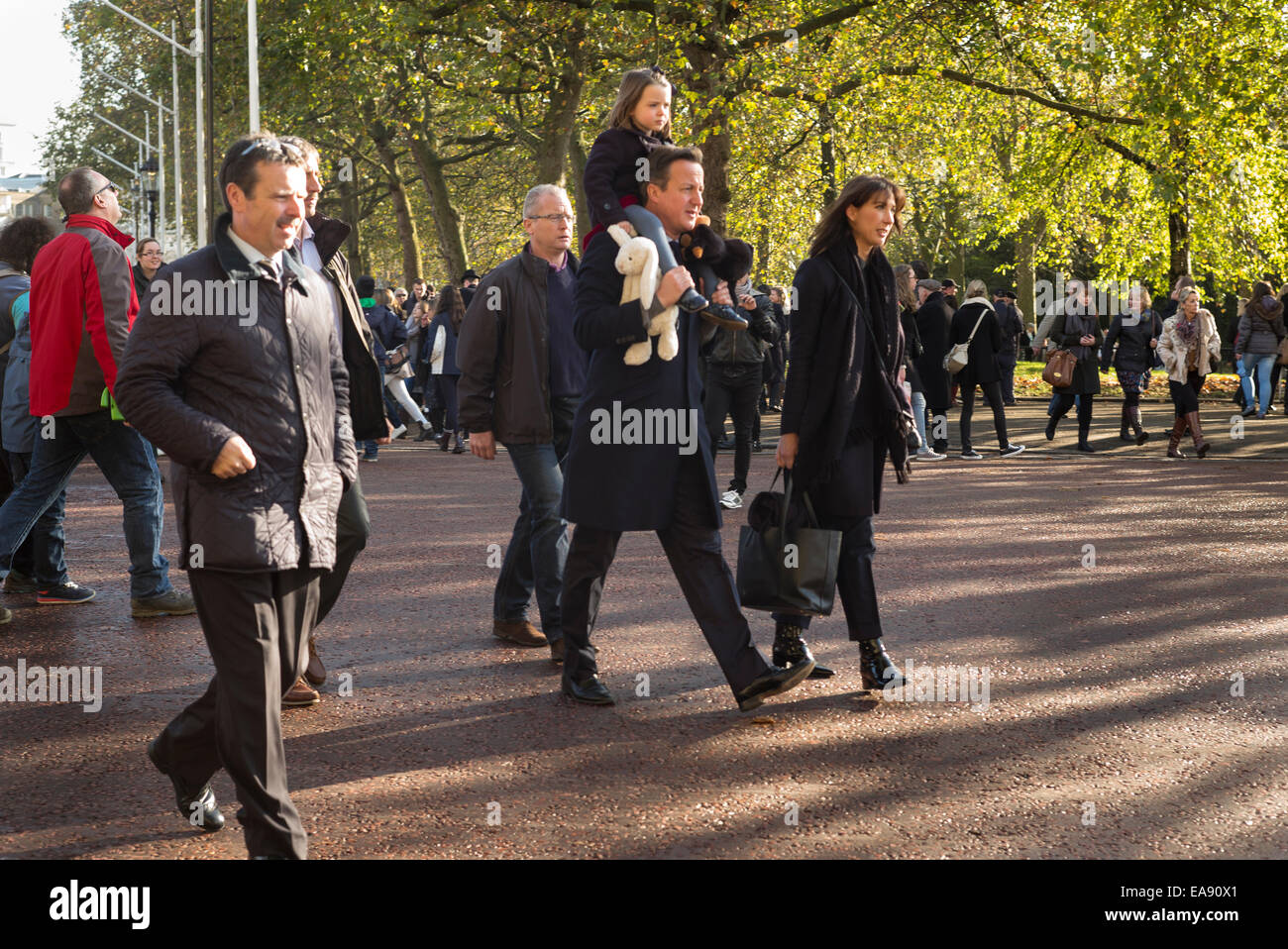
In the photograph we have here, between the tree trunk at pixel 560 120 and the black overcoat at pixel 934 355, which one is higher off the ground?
the tree trunk at pixel 560 120

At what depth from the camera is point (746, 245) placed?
5.60 meters

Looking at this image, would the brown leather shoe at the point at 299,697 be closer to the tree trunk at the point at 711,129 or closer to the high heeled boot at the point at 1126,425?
the high heeled boot at the point at 1126,425

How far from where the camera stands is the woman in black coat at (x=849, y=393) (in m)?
5.84

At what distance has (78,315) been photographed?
7301 mm

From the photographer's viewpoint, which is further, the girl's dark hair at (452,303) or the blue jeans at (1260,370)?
the blue jeans at (1260,370)

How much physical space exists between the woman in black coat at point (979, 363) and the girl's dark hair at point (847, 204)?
10432mm

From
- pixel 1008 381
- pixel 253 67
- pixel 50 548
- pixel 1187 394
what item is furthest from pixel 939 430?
pixel 253 67

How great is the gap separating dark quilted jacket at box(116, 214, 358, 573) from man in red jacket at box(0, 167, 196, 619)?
3.55 meters

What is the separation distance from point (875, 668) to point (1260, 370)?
55.2 ft

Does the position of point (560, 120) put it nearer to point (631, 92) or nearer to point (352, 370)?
point (631, 92)

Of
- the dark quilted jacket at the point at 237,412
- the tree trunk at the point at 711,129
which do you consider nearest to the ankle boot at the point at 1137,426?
the tree trunk at the point at 711,129

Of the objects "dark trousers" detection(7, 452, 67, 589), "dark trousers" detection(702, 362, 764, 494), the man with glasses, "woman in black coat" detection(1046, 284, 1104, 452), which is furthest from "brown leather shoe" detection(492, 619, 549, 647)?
"woman in black coat" detection(1046, 284, 1104, 452)

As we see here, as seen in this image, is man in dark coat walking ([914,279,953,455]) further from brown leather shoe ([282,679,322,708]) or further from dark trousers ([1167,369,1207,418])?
brown leather shoe ([282,679,322,708])
